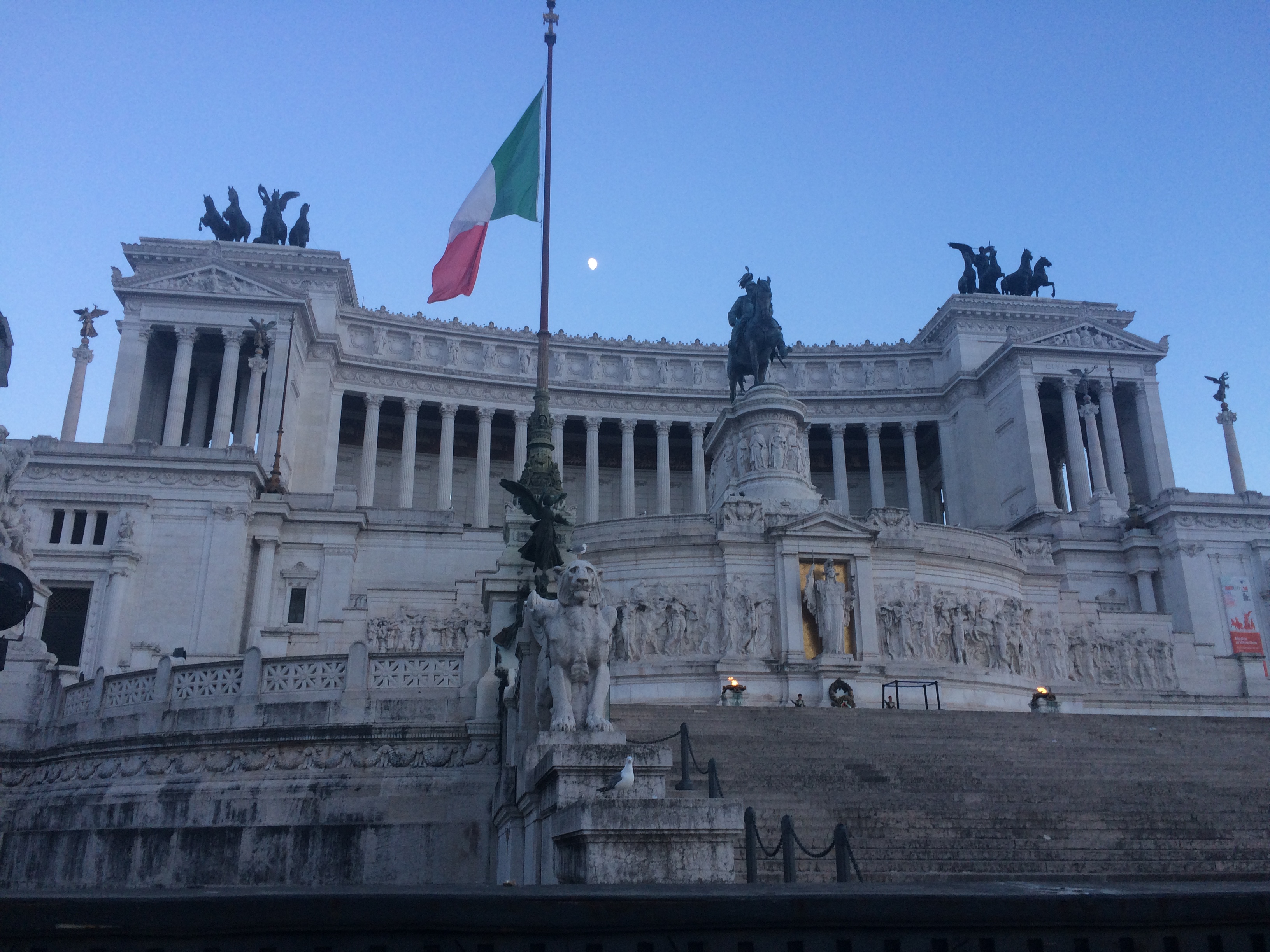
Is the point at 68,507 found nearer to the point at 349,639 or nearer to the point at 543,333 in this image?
the point at 349,639

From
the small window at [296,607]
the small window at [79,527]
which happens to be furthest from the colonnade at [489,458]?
the small window at [79,527]

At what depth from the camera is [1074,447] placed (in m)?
62.2

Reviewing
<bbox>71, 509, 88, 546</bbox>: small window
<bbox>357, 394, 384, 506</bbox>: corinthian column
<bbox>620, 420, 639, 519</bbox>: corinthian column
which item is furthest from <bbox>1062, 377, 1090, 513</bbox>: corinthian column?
<bbox>71, 509, 88, 546</bbox>: small window

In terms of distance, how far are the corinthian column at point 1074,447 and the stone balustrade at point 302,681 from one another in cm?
5097

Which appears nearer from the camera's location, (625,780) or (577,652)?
(625,780)

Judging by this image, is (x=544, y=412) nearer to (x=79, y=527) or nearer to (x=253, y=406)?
(x=79, y=527)

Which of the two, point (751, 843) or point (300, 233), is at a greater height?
point (300, 233)

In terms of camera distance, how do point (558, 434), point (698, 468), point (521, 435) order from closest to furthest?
point (521, 435) < point (558, 434) < point (698, 468)

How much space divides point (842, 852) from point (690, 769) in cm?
459

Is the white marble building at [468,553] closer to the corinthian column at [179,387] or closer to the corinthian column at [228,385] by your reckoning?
the corinthian column at [179,387]

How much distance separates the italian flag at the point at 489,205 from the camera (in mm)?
28109

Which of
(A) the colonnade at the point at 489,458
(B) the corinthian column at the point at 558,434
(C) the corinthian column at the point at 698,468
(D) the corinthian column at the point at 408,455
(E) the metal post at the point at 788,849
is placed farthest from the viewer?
(C) the corinthian column at the point at 698,468

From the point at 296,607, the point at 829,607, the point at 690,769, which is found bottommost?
the point at 690,769

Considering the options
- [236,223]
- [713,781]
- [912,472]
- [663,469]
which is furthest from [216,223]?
[713,781]
